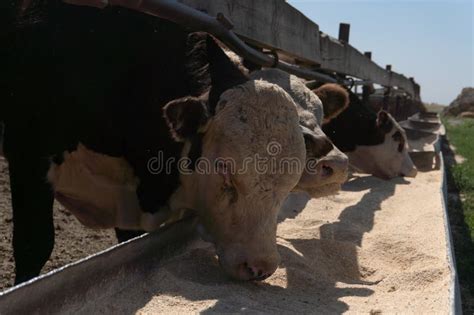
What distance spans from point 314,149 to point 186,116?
1.22m

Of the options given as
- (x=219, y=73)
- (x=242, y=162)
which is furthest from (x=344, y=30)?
(x=242, y=162)


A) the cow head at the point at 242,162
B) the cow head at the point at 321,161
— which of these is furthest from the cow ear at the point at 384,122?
the cow head at the point at 242,162

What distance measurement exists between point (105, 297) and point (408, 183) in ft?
21.1

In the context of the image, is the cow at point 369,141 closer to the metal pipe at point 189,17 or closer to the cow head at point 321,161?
the metal pipe at point 189,17

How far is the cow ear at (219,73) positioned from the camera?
3.55m

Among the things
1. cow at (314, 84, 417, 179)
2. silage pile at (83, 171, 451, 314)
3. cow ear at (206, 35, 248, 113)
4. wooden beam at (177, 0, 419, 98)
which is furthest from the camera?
cow at (314, 84, 417, 179)

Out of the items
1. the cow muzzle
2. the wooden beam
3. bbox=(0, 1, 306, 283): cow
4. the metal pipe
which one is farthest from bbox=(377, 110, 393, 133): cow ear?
the cow muzzle

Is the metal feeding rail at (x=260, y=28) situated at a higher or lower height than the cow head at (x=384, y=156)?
higher

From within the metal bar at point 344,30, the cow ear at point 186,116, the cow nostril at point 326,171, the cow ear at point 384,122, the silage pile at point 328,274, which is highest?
the metal bar at point 344,30

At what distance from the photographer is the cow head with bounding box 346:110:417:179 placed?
903 centimetres

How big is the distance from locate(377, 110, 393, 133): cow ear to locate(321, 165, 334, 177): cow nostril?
4.98 metres

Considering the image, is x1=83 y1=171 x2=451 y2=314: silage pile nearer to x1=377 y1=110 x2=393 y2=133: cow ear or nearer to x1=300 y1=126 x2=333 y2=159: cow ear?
x1=300 y1=126 x2=333 y2=159: cow ear

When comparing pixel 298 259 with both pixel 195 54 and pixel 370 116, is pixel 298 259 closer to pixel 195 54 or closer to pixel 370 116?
pixel 195 54

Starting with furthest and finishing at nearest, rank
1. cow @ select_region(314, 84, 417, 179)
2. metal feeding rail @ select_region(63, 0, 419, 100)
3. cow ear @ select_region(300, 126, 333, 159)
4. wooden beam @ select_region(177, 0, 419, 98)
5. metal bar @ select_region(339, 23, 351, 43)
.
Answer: metal bar @ select_region(339, 23, 351, 43), cow @ select_region(314, 84, 417, 179), wooden beam @ select_region(177, 0, 419, 98), cow ear @ select_region(300, 126, 333, 159), metal feeding rail @ select_region(63, 0, 419, 100)
